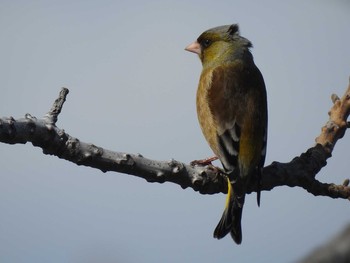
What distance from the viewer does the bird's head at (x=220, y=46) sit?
5645mm

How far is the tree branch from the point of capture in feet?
9.34

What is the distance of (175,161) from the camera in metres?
3.30

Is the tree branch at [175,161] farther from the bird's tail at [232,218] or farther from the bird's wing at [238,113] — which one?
the bird's wing at [238,113]

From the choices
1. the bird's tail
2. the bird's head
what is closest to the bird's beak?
the bird's head

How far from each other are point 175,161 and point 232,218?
104 centimetres

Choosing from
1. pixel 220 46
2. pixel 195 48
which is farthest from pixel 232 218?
pixel 195 48

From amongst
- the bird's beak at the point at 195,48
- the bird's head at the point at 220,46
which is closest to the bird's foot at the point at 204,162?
the bird's head at the point at 220,46

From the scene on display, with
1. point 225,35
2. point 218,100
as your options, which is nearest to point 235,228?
point 218,100

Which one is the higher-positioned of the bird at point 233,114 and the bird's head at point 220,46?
the bird's head at point 220,46

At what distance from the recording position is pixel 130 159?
3.04 metres

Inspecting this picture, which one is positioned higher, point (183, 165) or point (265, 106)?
point (265, 106)

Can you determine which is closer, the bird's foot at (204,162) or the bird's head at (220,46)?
the bird's foot at (204,162)

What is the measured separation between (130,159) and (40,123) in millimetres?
530

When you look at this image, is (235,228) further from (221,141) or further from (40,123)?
(40,123)
